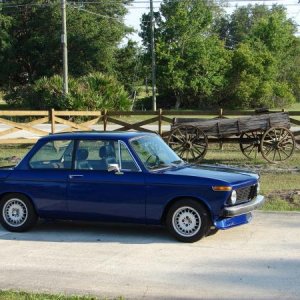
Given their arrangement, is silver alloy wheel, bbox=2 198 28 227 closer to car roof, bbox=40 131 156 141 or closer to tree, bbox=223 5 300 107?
car roof, bbox=40 131 156 141

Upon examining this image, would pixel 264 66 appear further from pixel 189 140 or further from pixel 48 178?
pixel 48 178

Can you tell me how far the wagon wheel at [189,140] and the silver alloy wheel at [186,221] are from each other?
9.35m

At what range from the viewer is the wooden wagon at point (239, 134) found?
1728 cm

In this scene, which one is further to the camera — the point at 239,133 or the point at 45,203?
the point at 239,133

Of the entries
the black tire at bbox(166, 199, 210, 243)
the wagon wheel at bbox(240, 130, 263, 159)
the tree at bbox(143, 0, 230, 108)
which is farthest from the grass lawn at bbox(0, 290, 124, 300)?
the tree at bbox(143, 0, 230, 108)

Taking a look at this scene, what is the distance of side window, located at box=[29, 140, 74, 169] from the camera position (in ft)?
28.6

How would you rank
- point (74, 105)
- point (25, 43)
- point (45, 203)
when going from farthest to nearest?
point (25, 43) < point (74, 105) < point (45, 203)

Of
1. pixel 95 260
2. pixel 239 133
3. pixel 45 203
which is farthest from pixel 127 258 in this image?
pixel 239 133

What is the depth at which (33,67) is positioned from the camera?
5156cm

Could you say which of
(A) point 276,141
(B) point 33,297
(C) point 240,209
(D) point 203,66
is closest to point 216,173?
(C) point 240,209

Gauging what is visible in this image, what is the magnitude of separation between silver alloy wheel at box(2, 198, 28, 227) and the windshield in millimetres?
1914

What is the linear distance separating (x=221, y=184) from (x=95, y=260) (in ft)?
6.30

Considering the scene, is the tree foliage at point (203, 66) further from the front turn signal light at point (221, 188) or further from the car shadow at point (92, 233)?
the front turn signal light at point (221, 188)

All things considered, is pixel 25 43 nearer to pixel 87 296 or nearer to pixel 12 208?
pixel 12 208
